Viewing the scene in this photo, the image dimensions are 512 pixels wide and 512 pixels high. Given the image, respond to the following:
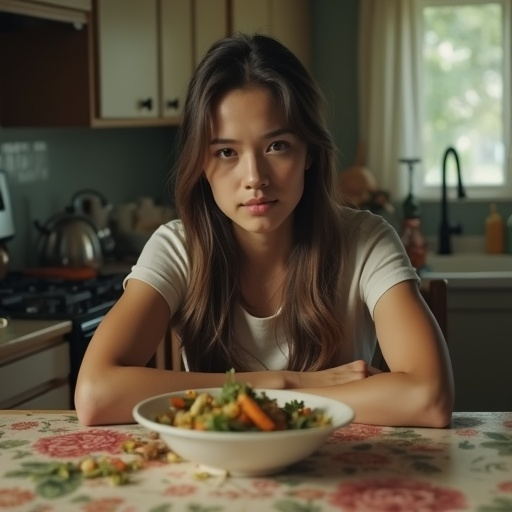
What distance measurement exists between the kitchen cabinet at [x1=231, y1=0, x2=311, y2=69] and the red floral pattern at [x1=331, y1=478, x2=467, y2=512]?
3.25 m

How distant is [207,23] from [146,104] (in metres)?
0.59

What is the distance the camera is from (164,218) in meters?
4.37

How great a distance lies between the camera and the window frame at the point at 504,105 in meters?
4.79

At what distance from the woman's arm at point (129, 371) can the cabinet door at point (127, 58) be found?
1791 mm

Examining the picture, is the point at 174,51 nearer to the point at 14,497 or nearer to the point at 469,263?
the point at 469,263

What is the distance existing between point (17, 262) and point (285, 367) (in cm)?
191

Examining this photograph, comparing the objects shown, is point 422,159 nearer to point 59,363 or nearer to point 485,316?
point 485,316

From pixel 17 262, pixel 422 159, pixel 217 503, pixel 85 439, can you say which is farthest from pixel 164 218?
pixel 217 503

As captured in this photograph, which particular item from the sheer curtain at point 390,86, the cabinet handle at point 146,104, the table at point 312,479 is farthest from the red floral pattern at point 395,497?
the sheer curtain at point 390,86

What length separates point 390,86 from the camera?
4871 millimetres

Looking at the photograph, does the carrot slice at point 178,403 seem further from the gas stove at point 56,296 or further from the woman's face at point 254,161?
the gas stove at point 56,296

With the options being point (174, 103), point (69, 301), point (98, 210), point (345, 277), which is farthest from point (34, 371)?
point (174, 103)

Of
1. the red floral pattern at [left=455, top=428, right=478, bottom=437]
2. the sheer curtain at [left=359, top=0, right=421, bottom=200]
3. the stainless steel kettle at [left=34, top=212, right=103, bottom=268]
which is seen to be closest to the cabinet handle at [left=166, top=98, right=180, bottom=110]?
the stainless steel kettle at [left=34, top=212, right=103, bottom=268]

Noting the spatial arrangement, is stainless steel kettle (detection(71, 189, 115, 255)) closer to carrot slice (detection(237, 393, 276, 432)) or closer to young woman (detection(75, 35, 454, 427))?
young woman (detection(75, 35, 454, 427))
